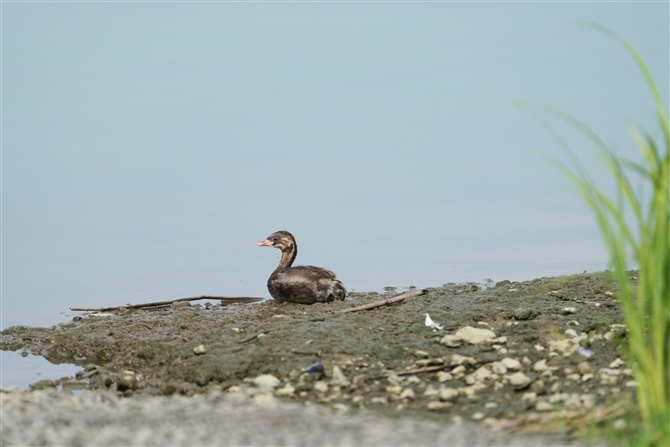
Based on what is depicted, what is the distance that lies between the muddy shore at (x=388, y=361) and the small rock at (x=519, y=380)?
0.01 m

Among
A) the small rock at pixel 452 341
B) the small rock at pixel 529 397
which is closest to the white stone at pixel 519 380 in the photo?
the small rock at pixel 529 397

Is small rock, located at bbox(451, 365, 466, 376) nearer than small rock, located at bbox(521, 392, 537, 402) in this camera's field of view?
No

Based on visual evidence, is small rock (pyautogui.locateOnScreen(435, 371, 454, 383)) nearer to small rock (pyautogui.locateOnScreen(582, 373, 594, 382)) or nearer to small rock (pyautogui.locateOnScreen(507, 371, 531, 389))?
small rock (pyautogui.locateOnScreen(507, 371, 531, 389))

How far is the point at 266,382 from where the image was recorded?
7.30m

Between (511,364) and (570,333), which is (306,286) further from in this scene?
(511,364)

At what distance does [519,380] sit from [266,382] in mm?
2206

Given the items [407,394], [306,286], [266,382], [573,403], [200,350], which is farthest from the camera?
[306,286]

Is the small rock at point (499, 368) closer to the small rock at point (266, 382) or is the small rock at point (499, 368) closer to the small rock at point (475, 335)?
the small rock at point (475, 335)

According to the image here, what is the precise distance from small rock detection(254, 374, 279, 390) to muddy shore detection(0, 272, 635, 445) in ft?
0.05

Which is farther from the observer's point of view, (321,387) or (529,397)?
(321,387)

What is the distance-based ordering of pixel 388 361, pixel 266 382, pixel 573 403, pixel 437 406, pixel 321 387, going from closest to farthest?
pixel 573 403 → pixel 437 406 → pixel 321 387 → pixel 266 382 → pixel 388 361

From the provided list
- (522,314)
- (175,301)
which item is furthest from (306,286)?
(522,314)

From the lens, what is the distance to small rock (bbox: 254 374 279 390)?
7262 mm

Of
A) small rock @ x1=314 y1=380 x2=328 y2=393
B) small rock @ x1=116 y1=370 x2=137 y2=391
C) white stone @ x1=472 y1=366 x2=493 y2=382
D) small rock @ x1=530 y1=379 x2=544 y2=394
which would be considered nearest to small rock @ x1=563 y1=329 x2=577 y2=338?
white stone @ x1=472 y1=366 x2=493 y2=382
